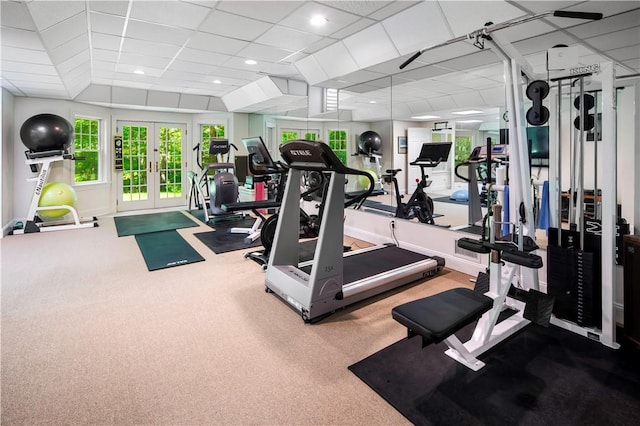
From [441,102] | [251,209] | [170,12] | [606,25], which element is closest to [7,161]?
[170,12]

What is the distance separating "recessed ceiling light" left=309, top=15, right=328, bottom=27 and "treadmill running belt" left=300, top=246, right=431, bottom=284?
103 inches

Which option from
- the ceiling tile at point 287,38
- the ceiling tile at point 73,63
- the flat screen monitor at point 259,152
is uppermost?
the ceiling tile at point 287,38

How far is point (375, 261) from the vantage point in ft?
12.6

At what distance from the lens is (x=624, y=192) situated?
3244 millimetres

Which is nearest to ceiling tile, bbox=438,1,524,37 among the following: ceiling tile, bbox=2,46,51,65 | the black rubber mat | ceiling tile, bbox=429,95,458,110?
ceiling tile, bbox=429,95,458,110

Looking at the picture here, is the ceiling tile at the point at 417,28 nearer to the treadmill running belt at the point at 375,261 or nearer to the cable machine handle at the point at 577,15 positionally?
the cable machine handle at the point at 577,15

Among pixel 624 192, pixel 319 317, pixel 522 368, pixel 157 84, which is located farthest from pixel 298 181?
pixel 157 84

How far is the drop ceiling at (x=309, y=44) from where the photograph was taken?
10.6 ft

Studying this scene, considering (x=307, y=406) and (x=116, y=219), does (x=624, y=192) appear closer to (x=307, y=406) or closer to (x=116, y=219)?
(x=307, y=406)

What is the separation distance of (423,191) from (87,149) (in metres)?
7.11

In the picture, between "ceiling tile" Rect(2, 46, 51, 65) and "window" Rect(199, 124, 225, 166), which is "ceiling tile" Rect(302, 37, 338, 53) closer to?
"ceiling tile" Rect(2, 46, 51, 65)

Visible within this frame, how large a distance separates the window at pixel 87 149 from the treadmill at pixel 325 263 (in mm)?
6156

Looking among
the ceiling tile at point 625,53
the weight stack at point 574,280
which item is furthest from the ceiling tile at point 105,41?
the ceiling tile at point 625,53

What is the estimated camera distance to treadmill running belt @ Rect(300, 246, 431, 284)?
3.47m
